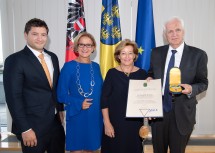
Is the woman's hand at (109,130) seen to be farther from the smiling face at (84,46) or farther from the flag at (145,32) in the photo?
the flag at (145,32)

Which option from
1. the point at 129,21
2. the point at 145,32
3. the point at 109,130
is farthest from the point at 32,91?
the point at 129,21

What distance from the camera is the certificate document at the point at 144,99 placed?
6.32 feet

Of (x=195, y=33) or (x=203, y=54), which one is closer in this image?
(x=203, y=54)

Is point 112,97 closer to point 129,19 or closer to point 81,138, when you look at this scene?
point 81,138

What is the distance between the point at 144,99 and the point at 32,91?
100 centimetres

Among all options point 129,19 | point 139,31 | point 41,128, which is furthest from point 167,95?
point 129,19

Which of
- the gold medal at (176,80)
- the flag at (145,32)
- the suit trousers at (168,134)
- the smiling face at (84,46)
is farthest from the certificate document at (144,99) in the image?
the flag at (145,32)

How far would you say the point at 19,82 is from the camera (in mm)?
1862

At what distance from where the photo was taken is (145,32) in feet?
11.2

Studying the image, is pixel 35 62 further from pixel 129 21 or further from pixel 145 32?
pixel 129 21

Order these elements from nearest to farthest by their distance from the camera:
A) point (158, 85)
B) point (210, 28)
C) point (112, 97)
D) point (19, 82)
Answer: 1. point (19, 82)
2. point (158, 85)
3. point (112, 97)
4. point (210, 28)

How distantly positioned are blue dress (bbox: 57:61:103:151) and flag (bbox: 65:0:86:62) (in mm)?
1139

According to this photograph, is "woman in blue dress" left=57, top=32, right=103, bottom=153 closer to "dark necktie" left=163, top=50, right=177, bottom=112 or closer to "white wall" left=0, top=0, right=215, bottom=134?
"dark necktie" left=163, top=50, right=177, bottom=112

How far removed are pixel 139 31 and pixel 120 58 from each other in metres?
1.42
